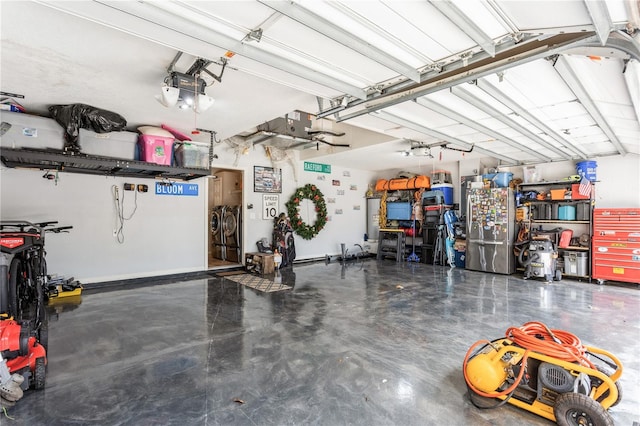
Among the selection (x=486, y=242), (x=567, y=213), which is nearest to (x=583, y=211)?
(x=567, y=213)

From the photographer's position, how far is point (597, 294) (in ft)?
17.8

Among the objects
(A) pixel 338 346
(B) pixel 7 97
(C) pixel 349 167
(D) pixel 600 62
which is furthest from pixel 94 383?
(C) pixel 349 167

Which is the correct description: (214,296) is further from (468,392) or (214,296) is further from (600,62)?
(600,62)

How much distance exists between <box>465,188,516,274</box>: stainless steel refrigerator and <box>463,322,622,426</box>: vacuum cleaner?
519 cm

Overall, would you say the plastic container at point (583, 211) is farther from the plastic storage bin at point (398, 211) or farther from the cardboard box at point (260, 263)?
the cardboard box at point (260, 263)

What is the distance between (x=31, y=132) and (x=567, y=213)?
9250mm

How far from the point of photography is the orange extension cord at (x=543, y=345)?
2.08 meters

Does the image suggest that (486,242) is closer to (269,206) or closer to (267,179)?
(269,206)

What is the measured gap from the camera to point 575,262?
6.59 meters

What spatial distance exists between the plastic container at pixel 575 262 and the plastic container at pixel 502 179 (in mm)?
1894

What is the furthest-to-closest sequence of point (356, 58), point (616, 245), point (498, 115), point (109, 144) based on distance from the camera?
point (616, 245) < point (109, 144) < point (498, 115) < point (356, 58)

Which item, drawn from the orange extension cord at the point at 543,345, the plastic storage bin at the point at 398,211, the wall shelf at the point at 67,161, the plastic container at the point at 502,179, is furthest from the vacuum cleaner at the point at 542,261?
the wall shelf at the point at 67,161

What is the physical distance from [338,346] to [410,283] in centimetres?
333

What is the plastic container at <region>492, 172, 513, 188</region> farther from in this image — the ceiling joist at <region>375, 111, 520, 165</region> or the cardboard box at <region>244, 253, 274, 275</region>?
the cardboard box at <region>244, 253, 274, 275</region>
